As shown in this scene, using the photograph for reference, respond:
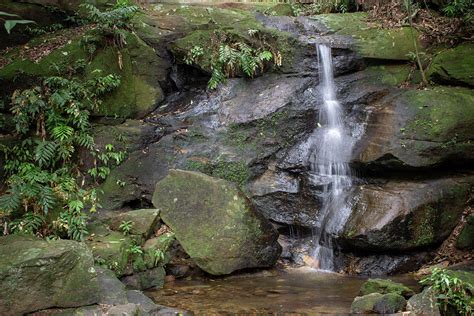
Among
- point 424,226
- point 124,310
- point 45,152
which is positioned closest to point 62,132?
point 45,152

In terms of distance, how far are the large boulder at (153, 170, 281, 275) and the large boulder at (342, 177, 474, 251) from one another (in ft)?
5.08

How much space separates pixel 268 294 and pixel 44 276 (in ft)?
10.2

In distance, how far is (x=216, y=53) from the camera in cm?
1055

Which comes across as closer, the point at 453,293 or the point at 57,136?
the point at 453,293

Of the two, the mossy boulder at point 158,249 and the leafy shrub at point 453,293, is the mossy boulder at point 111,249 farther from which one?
the leafy shrub at point 453,293

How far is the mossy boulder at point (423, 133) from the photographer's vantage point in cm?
816

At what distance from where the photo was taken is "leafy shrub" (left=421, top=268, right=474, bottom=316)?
512cm

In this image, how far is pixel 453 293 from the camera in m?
5.18

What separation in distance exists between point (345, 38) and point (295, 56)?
1388 millimetres

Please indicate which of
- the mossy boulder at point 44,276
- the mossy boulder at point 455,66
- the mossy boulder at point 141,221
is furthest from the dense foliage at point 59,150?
the mossy boulder at point 455,66

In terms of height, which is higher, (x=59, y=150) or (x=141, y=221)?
(x=59, y=150)

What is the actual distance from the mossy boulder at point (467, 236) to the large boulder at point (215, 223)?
10.3 ft

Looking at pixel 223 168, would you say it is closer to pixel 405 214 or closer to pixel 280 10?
pixel 405 214

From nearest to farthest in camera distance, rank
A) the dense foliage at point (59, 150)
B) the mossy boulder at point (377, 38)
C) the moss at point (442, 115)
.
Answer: the dense foliage at point (59, 150), the moss at point (442, 115), the mossy boulder at point (377, 38)
